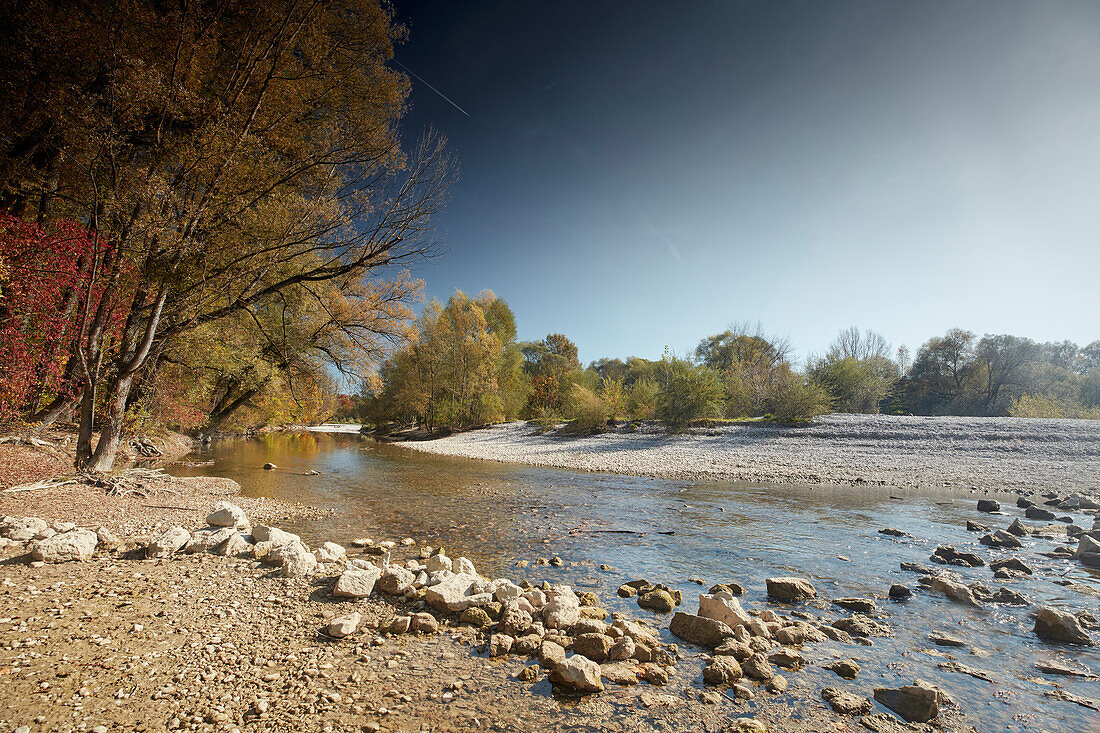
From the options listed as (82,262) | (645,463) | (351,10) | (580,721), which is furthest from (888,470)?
(82,262)

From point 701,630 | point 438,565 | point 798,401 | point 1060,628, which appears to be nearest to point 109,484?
point 438,565

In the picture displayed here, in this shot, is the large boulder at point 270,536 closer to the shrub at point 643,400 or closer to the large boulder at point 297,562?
the large boulder at point 297,562

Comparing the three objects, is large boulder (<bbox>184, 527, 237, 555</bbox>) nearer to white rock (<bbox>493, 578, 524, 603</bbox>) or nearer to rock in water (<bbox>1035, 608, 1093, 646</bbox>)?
white rock (<bbox>493, 578, 524, 603</bbox>)

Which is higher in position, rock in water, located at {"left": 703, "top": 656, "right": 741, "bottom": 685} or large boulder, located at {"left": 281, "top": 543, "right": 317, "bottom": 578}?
large boulder, located at {"left": 281, "top": 543, "right": 317, "bottom": 578}

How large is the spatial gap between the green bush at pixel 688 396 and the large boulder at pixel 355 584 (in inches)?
936

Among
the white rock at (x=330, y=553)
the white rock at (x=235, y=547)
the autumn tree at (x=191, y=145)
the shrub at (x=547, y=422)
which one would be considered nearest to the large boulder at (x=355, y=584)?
the white rock at (x=330, y=553)

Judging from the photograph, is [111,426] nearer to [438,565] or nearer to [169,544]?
[169,544]

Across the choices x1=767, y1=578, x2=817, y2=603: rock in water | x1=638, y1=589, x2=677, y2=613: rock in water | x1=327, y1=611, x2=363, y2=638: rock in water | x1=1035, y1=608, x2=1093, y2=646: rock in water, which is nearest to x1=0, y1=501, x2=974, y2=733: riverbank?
x1=327, y1=611, x2=363, y2=638: rock in water

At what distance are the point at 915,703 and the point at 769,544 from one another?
15.6ft

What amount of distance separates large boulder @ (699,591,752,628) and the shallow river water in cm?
51

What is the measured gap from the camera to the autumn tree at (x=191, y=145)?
8008mm

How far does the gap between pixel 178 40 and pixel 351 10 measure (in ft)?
12.2

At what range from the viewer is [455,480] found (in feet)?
51.0

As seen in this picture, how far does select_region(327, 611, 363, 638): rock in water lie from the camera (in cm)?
370
